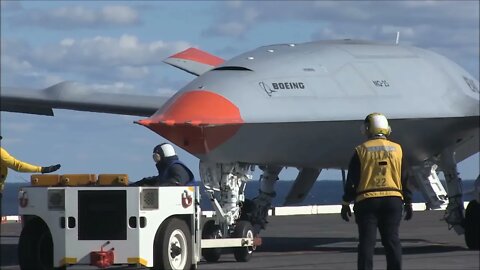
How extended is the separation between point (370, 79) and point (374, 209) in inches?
338

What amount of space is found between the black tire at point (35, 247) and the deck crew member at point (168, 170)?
1707mm

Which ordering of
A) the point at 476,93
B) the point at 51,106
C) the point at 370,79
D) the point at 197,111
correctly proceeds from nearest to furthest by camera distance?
the point at 197,111 < the point at 370,79 < the point at 476,93 < the point at 51,106

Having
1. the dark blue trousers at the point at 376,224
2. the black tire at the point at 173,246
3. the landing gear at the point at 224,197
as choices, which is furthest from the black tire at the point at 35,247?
the landing gear at the point at 224,197

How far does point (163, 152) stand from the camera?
17.8m

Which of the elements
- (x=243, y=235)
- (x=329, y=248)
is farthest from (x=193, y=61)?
(x=243, y=235)

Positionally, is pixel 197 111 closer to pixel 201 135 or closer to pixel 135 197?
pixel 201 135

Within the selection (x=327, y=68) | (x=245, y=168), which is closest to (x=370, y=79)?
(x=327, y=68)

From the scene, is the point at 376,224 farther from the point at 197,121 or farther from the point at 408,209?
the point at 197,121

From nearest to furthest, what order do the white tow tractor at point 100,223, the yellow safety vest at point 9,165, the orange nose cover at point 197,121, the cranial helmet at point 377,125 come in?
the cranial helmet at point 377,125 < the white tow tractor at point 100,223 < the orange nose cover at point 197,121 < the yellow safety vest at point 9,165

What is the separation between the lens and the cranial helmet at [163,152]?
17.8m

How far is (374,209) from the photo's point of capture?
13914 millimetres

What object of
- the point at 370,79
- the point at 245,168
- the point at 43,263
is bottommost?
the point at 43,263

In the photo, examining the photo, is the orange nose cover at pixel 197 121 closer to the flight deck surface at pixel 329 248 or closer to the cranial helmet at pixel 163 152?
the cranial helmet at pixel 163 152

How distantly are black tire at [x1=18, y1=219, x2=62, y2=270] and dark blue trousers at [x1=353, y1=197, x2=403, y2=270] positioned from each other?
462cm
